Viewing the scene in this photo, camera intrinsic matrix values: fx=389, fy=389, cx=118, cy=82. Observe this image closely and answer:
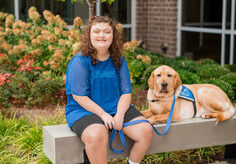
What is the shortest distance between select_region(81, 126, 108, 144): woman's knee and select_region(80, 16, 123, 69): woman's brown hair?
1.96 feet

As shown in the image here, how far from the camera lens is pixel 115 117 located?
10.5 feet

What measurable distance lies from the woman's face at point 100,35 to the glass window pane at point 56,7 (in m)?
6.24

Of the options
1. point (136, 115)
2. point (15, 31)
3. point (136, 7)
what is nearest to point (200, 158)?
point (136, 115)

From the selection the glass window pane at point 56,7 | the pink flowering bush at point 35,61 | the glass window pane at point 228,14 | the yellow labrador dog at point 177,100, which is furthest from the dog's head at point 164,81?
the glass window pane at point 56,7

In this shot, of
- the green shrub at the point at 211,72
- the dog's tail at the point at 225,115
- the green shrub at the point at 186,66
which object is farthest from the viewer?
the green shrub at the point at 186,66

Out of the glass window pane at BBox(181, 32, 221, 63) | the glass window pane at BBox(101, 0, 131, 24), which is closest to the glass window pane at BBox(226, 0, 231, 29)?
the glass window pane at BBox(181, 32, 221, 63)

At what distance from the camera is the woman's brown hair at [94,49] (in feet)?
10.7

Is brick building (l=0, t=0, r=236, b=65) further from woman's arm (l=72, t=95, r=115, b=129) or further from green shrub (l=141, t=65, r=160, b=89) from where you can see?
woman's arm (l=72, t=95, r=115, b=129)

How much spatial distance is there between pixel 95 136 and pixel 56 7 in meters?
7.01

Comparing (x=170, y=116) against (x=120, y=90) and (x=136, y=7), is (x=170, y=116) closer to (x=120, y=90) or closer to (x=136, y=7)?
(x=120, y=90)

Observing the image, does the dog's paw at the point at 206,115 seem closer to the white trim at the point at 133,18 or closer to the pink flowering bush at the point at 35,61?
the pink flowering bush at the point at 35,61

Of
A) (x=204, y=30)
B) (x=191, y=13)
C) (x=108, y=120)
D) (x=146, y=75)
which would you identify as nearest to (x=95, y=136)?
(x=108, y=120)

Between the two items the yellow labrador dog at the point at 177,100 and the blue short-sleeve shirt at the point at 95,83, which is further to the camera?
the yellow labrador dog at the point at 177,100

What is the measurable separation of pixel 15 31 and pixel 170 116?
3847mm
